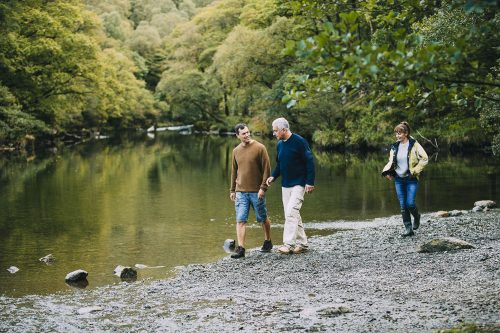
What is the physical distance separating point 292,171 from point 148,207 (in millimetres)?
10143

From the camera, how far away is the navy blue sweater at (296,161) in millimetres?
11508

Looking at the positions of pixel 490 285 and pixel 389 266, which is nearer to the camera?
pixel 490 285

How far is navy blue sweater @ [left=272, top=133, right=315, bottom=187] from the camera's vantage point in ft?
37.8

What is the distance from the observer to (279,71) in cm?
5675

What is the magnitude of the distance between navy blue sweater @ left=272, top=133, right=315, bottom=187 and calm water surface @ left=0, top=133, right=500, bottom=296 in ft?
8.49

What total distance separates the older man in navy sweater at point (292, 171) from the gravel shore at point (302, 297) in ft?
1.60

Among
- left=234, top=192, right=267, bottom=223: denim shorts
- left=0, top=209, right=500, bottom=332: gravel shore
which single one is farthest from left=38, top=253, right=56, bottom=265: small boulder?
left=234, top=192, right=267, bottom=223: denim shorts

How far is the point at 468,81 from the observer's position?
5543mm

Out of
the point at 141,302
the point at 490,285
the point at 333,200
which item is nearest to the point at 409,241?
the point at 490,285

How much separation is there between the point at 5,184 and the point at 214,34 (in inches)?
2204

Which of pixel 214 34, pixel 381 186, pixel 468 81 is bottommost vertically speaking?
pixel 381 186

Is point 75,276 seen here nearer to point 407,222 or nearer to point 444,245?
point 444,245

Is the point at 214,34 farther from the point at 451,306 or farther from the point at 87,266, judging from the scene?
the point at 451,306

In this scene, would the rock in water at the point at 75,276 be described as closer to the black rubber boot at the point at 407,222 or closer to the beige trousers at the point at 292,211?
the beige trousers at the point at 292,211
